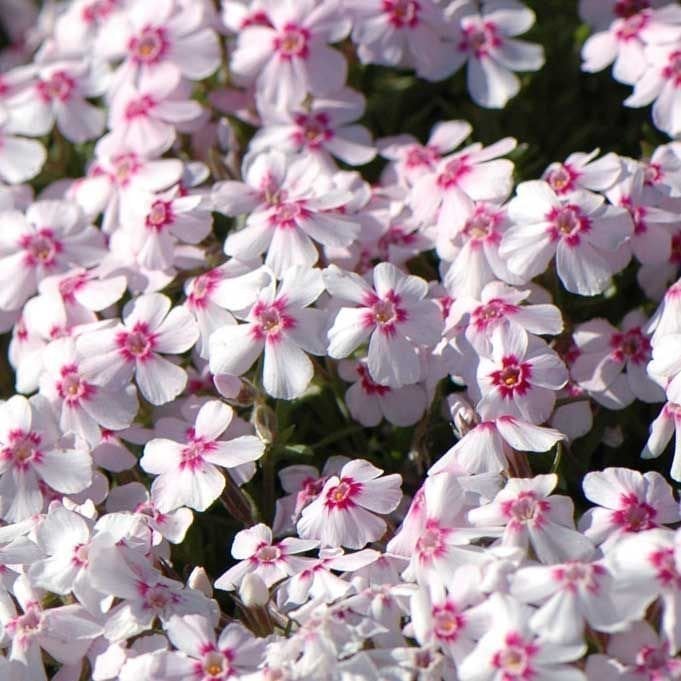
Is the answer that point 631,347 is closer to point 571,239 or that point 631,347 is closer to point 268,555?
point 571,239

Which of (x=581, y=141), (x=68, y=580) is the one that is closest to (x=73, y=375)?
(x=68, y=580)

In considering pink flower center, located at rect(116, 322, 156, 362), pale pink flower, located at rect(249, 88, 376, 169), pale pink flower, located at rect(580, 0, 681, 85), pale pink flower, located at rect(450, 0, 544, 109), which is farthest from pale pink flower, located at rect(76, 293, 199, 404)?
pale pink flower, located at rect(580, 0, 681, 85)

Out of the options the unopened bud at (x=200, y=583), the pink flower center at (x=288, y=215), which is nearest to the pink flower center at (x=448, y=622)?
the unopened bud at (x=200, y=583)

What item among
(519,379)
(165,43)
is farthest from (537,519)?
(165,43)

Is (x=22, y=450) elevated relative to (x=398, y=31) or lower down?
lower down

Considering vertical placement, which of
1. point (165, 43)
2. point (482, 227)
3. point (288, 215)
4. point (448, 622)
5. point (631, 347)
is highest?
point (165, 43)

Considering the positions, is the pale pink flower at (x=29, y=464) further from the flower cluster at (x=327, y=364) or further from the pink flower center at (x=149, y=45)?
the pink flower center at (x=149, y=45)

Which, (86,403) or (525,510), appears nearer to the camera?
(525,510)

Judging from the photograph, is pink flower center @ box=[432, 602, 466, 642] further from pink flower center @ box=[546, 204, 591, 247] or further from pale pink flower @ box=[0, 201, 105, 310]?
pale pink flower @ box=[0, 201, 105, 310]

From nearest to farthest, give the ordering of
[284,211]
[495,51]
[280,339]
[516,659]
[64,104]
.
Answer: [516,659], [280,339], [284,211], [495,51], [64,104]
